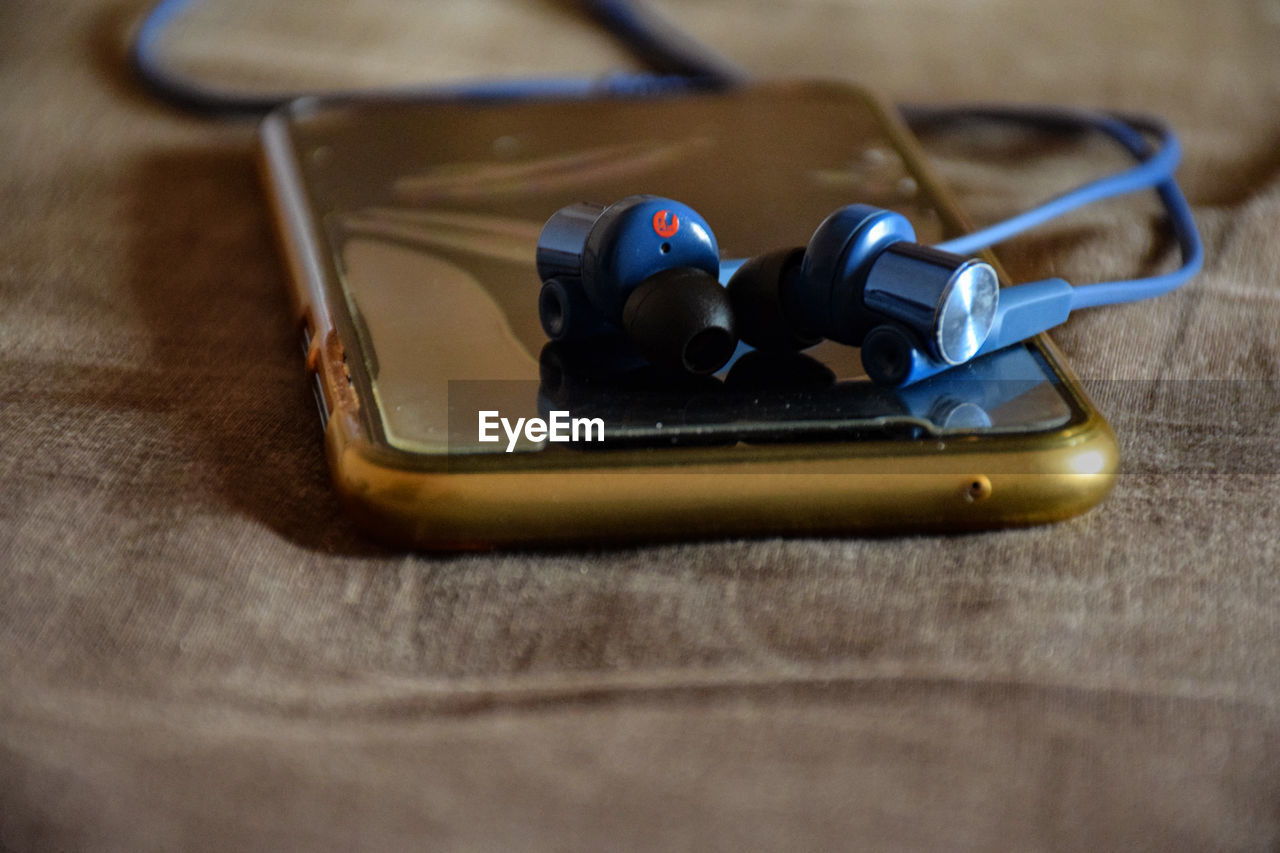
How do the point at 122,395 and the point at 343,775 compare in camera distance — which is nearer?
the point at 343,775

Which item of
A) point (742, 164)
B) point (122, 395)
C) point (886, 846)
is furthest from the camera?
point (742, 164)

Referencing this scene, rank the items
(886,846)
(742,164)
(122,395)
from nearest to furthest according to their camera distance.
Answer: (886,846)
(122,395)
(742,164)

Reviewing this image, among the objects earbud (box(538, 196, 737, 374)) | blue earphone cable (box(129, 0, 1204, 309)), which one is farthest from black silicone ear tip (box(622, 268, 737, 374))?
blue earphone cable (box(129, 0, 1204, 309))

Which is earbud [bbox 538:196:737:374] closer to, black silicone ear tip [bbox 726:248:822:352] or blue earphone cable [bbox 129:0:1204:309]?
black silicone ear tip [bbox 726:248:822:352]

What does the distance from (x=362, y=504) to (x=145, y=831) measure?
90 mm

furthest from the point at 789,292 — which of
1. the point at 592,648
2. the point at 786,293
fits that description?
the point at 592,648

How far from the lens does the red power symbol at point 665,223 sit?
13.1 inches

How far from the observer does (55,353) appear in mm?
398

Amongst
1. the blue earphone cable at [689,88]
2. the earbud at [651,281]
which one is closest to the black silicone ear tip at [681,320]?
the earbud at [651,281]

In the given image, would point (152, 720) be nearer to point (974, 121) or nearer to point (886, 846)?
point (886, 846)

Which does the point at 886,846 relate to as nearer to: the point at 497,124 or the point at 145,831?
the point at 145,831

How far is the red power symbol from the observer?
13.1 inches

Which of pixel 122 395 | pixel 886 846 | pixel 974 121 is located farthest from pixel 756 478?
pixel 974 121

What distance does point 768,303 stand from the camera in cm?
34
